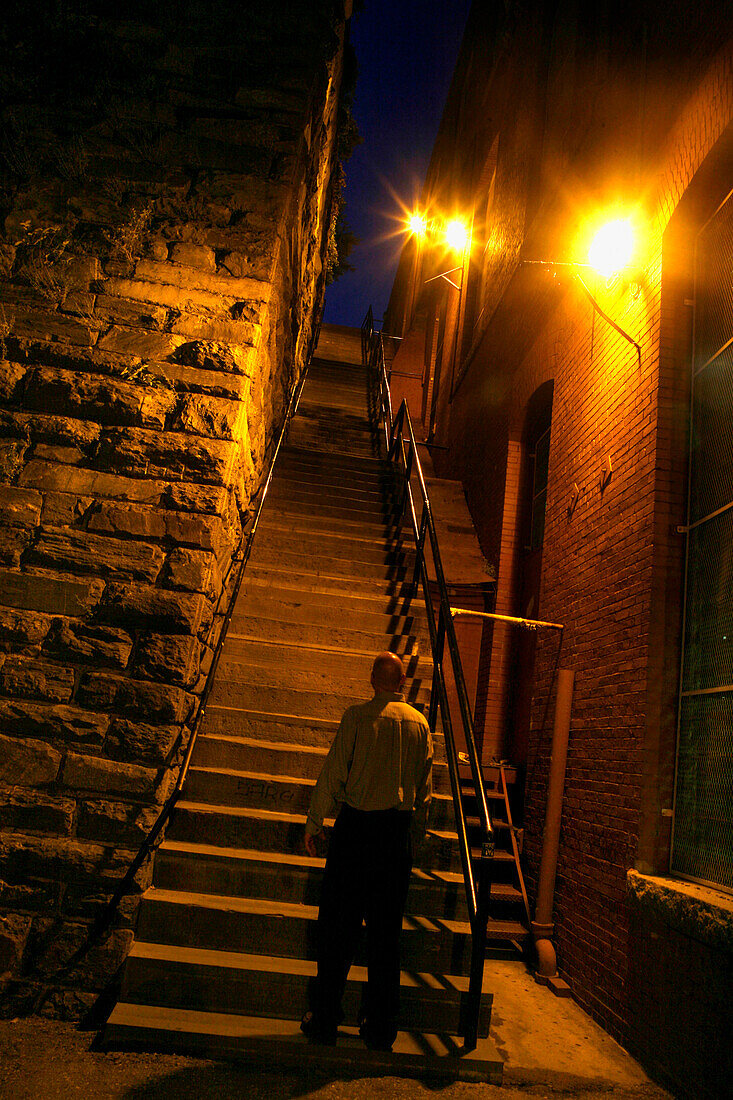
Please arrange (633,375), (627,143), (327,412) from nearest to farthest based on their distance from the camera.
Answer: (633,375) < (627,143) < (327,412)

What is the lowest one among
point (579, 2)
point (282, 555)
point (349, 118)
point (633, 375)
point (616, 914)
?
point (616, 914)

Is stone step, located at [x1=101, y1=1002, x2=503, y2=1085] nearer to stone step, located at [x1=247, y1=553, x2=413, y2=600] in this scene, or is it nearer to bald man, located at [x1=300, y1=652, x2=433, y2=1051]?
bald man, located at [x1=300, y1=652, x2=433, y2=1051]

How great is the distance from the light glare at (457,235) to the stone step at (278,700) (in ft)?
39.3

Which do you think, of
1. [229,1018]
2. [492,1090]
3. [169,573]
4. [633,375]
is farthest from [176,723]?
[633,375]

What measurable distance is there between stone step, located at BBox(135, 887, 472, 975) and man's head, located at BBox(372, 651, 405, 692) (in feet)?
4.16

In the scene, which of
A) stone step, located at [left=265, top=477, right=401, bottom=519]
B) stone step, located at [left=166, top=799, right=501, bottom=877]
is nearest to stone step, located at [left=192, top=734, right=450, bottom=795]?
stone step, located at [left=166, top=799, right=501, bottom=877]

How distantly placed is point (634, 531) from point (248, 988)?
3631mm

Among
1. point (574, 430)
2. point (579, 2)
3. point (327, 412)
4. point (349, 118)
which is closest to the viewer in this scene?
point (574, 430)

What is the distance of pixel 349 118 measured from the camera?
6.61 m

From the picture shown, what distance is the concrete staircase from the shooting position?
304cm

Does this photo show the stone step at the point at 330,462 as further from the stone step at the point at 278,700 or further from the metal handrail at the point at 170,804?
the stone step at the point at 278,700

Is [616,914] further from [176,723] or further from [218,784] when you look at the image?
[176,723]

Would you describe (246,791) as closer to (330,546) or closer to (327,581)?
(327,581)

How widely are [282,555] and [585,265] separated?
12.4 ft
